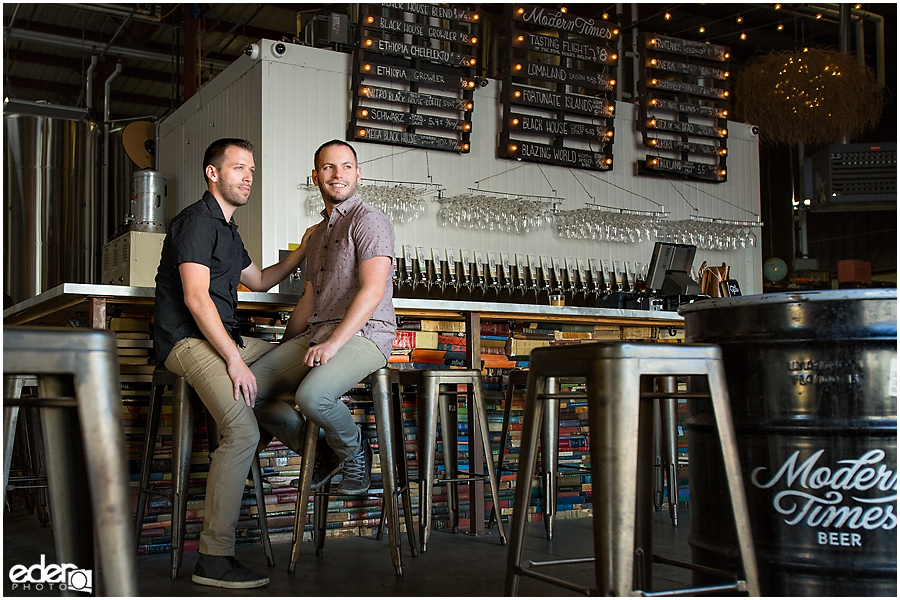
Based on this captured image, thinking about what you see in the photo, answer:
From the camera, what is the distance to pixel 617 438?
70.9 inches

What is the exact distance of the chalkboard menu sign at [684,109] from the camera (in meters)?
7.05

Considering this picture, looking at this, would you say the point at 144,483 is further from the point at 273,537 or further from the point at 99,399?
the point at 99,399

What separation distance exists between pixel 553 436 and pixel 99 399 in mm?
2598

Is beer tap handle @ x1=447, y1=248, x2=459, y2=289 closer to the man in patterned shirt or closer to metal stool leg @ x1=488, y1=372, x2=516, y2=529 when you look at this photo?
metal stool leg @ x1=488, y1=372, x2=516, y2=529

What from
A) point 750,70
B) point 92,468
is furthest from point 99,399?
point 750,70

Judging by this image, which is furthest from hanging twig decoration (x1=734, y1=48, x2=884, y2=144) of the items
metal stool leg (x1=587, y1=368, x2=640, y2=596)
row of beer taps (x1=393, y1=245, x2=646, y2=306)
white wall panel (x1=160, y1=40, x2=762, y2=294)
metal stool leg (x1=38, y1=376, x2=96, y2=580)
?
metal stool leg (x1=38, y1=376, x2=96, y2=580)

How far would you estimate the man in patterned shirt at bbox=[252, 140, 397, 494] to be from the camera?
2793 mm

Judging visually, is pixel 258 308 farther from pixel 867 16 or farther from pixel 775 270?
pixel 867 16

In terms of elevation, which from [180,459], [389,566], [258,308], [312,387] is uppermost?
[258,308]

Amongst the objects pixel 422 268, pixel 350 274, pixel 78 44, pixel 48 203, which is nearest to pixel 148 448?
pixel 350 274

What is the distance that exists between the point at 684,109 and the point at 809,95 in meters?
0.99

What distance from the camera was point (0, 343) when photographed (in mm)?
1381

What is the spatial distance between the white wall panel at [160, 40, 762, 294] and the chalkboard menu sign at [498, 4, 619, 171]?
0.44ft

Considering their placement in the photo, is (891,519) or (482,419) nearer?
(891,519)
